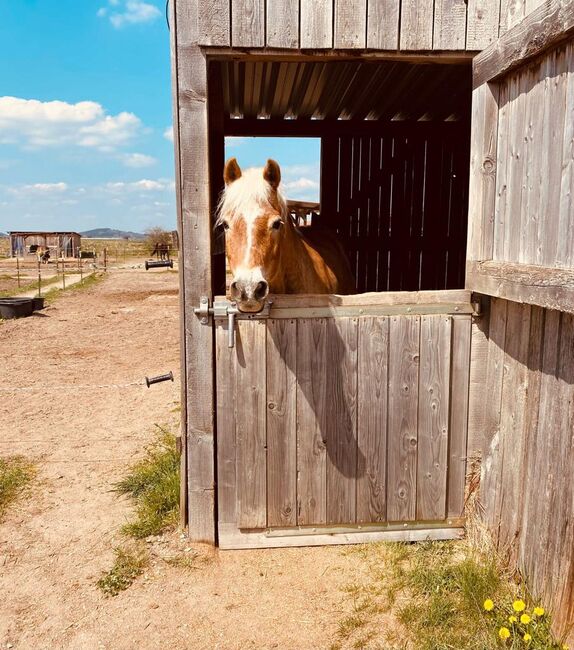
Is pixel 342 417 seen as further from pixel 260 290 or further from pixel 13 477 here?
pixel 13 477

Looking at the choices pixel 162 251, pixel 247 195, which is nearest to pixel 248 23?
pixel 247 195

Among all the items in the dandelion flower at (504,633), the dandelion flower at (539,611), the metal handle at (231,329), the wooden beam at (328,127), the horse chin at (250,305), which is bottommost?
the dandelion flower at (504,633)

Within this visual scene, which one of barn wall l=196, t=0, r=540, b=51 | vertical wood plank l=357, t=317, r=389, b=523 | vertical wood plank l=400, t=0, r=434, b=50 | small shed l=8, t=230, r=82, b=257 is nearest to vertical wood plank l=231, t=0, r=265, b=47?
barn wall l=196, t=0, r=540, b=51

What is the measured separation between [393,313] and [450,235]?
13.6 ft

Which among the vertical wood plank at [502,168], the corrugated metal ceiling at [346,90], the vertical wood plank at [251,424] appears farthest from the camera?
the corrugated metal ceiling at [346,90]

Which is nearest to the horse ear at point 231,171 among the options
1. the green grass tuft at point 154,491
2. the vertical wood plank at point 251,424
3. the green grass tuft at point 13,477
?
the vertical wood plank at point 251,424

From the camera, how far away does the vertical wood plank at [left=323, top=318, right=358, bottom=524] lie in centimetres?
329

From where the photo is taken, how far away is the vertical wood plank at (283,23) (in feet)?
9.46

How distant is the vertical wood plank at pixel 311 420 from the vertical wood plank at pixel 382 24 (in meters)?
1.63

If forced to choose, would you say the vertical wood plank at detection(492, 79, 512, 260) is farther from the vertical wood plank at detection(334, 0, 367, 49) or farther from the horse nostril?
the horse nostril

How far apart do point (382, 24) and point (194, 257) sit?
5.60 feet

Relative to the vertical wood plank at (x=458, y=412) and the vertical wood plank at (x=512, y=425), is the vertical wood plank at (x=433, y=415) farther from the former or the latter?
the vertical wood plank at (x=512, y=425)

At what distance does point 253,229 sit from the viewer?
2.83 metres

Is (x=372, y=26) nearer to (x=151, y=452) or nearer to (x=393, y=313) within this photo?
(x=393, y=313)
